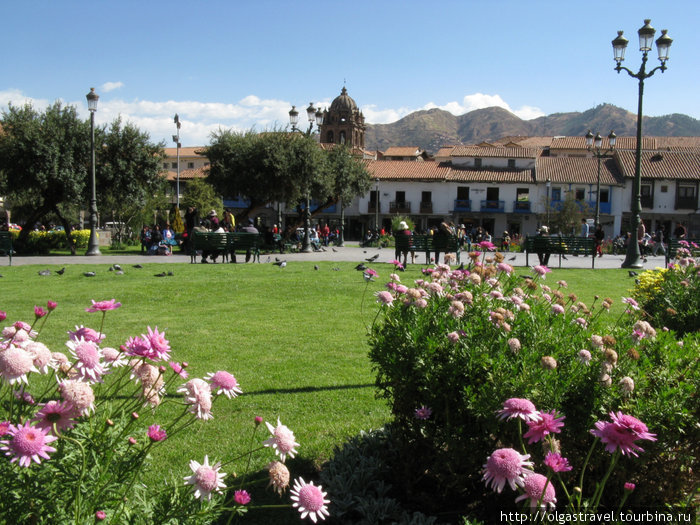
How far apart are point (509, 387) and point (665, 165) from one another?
57.9m

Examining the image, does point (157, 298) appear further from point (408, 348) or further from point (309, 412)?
point (408, 348)

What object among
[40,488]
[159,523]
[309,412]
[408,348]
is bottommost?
[309,412]

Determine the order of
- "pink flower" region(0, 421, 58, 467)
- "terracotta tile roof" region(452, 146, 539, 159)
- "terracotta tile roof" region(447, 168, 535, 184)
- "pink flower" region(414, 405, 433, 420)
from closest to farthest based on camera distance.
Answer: "pink flower" region(0, 421, 58, 467) < "pink flower" region(414, 405, 433, 420) < "terracotta tile roof" region(447, 168, 535, 184) < "terracotta tile roof" region(452, 146, 539, 159)

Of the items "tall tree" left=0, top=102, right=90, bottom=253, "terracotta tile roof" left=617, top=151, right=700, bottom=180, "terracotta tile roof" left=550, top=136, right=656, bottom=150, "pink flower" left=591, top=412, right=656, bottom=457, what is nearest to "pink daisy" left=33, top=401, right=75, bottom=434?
"pink flower" left=591, top=412, right=656, bottom=457

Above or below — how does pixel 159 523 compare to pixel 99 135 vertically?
below

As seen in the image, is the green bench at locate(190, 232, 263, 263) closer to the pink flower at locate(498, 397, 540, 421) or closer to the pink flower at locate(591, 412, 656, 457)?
the pink flower at locate(498, 397, 540, 421)

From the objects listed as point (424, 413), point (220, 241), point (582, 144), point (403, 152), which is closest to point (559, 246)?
point (220, 241)

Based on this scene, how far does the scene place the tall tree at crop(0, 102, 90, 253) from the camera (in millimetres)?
23156

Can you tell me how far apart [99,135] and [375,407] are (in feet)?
80.6

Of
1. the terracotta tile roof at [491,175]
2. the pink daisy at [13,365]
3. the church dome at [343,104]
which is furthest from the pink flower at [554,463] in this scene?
the church dome at [343,104]

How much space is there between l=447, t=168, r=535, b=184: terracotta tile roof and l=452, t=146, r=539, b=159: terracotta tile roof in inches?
67.0

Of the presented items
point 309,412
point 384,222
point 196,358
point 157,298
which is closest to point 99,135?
point 157,298

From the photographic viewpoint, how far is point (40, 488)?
175 centimetres

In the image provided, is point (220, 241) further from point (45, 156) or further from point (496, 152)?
point (496, 152)
